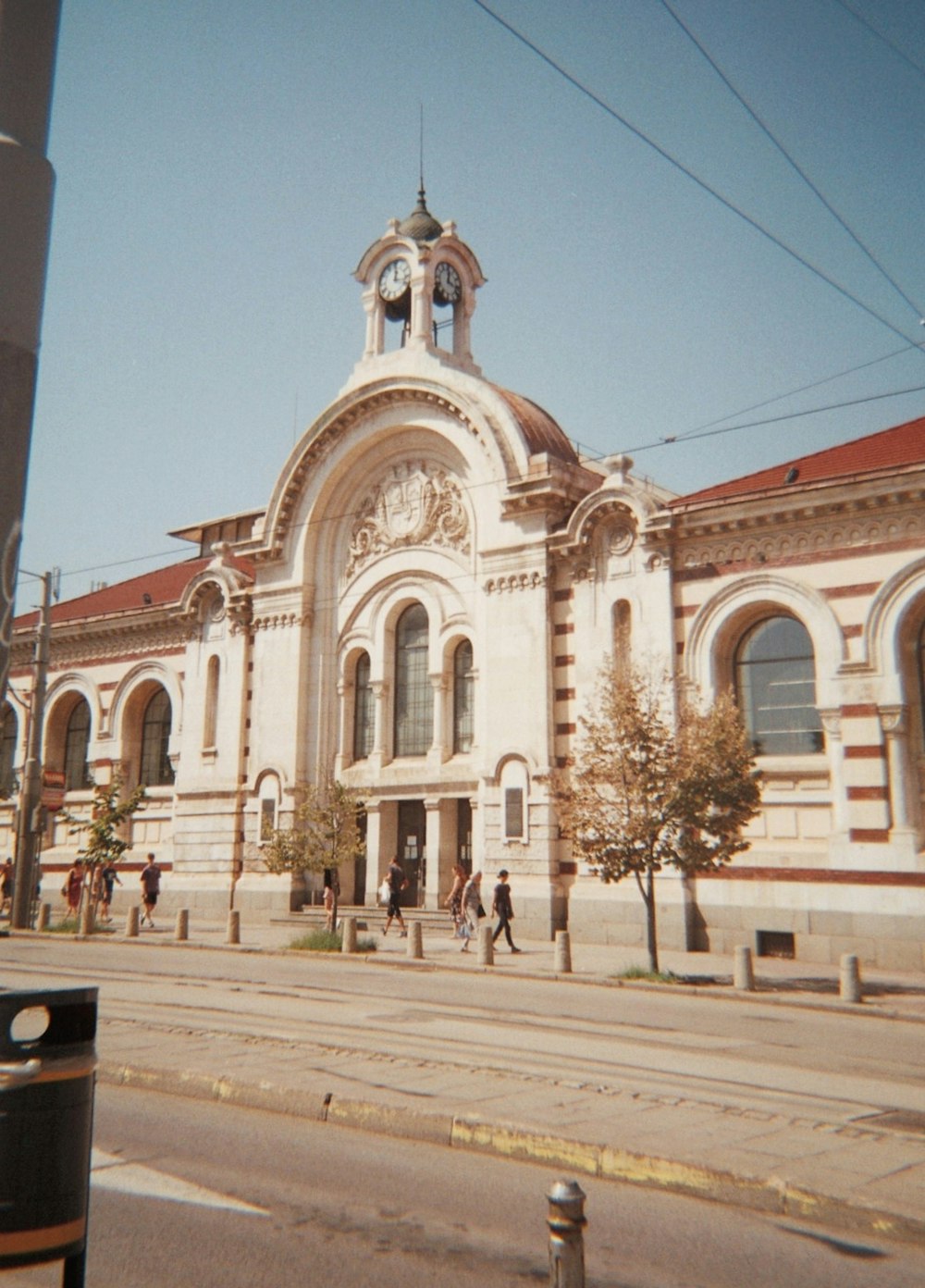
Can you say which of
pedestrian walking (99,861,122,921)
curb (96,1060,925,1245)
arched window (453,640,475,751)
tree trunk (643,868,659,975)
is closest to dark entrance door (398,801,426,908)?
arched window (453,640,475,751)

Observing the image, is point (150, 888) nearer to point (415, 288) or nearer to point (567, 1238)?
point (415, 288)

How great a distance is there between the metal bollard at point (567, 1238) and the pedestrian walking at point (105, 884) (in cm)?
2900

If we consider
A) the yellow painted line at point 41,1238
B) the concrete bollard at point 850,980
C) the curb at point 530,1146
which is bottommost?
the curb at point 530,1146

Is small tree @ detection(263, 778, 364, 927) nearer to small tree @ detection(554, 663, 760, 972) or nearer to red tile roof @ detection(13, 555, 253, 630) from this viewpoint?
small tree @ detection(554, 663, 760, 972)

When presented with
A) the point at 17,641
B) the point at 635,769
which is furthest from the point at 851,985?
the point at 17,641

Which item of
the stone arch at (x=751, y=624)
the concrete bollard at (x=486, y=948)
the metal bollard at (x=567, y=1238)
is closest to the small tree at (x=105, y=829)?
the concrete bollard at (x=486, y=948)

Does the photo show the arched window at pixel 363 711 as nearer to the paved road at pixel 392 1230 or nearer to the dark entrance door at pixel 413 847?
the dark entrance door at pixel 413 847

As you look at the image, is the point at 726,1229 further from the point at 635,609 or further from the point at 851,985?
the point at 635,609

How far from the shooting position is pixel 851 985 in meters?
16.8

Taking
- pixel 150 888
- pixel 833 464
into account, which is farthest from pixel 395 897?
pixel 833 464

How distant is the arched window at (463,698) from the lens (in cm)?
2955

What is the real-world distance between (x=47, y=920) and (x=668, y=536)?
1911 centimetres

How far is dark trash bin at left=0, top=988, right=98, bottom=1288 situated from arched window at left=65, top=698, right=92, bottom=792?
120 ft

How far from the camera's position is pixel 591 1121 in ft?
25.6
